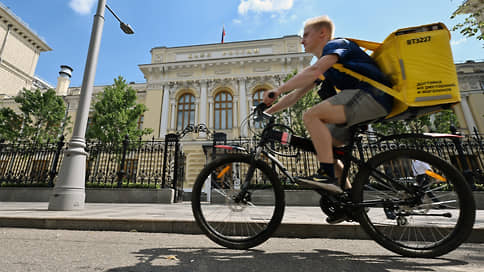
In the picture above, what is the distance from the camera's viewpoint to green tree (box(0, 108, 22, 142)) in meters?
16.0

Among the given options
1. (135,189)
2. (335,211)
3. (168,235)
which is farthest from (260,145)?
(135,189)

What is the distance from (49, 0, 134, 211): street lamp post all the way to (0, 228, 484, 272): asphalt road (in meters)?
2.55

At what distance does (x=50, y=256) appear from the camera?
5.29 feet

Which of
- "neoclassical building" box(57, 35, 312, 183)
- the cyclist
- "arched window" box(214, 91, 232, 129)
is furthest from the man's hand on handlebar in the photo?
"arched window" box(214, 91, 232, 129)

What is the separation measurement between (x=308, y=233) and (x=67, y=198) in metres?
A: 4.94

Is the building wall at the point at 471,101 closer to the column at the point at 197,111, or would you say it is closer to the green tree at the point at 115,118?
the column at the point at 197,111

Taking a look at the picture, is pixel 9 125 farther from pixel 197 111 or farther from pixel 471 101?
pixel 471 101

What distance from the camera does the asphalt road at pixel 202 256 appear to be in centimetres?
139

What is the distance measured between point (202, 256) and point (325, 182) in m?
1.14

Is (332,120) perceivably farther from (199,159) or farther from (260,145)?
(199,159)

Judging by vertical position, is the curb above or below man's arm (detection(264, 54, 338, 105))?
below

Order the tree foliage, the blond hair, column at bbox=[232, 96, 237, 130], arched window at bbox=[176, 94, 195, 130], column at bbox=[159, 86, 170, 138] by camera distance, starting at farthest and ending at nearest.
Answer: arched window at bbox=[176, 94, 195, 130] → column at bbox=[159, 86, 170, 138] → column at bbox=[232, 96, 237, 130] → the tree foliage → the blond hair

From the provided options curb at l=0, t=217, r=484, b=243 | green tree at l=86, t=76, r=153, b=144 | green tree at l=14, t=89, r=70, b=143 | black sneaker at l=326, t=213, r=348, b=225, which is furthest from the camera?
green tree at l=14, t=89, r=70, b=143

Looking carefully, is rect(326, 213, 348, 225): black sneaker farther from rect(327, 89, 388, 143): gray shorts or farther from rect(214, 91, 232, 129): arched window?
rect(214, 91, 232, 129): arched window
